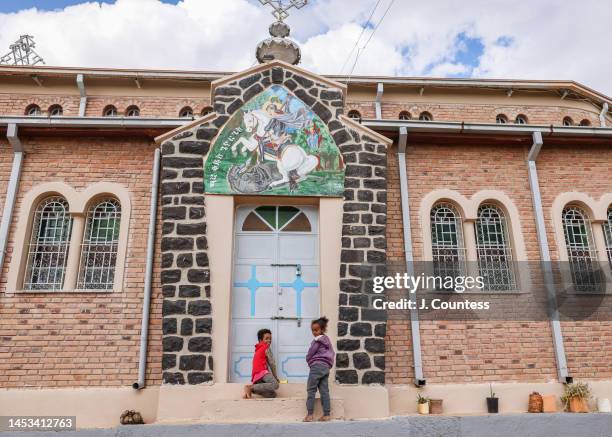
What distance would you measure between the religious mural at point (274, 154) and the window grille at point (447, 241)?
85.3 inches

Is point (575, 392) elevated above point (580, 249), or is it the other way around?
point (580, 249)

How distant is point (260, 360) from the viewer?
23.7 feet

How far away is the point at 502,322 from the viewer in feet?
28.5

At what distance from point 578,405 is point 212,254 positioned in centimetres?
628

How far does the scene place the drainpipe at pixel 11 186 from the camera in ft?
27.8

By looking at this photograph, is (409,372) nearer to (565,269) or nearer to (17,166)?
(565,269)

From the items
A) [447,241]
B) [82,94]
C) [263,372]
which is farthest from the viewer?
[82,94]

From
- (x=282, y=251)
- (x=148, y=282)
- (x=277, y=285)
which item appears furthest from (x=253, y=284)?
(x=148, y=282)

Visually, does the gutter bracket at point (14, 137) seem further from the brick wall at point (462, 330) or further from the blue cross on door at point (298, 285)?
the brick wall at point (462, 330)

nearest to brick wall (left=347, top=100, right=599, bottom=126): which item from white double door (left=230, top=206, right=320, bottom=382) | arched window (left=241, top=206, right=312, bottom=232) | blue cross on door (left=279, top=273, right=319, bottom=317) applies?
arched window (left=241, top=206, right=312, bottom=232)

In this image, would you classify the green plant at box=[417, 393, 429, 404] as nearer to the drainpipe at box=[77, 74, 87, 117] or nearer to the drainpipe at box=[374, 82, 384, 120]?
the drainpipe at box=[374, 82, 384, 120]

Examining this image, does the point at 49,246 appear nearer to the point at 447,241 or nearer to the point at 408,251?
the point at 408,251

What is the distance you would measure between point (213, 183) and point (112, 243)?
220 cm

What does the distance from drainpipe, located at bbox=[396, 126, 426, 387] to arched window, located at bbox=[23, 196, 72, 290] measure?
5.89 metres
